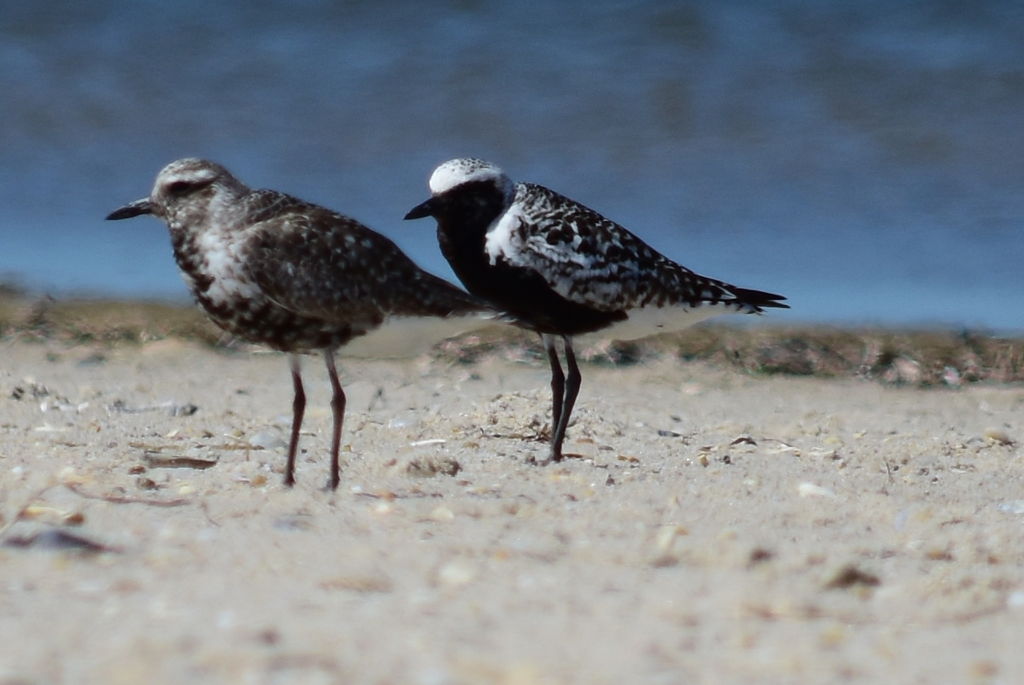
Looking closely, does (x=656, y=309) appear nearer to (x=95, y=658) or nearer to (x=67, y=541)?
(x=67, y=541)

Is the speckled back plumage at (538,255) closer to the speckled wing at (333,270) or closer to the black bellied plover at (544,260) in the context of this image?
the black bellied plover at (544,260)

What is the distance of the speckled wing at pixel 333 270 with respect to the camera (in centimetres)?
504

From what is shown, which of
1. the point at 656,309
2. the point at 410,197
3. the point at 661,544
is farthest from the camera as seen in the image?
the point at 410,197

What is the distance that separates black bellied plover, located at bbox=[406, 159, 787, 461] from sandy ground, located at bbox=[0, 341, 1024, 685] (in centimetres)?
53

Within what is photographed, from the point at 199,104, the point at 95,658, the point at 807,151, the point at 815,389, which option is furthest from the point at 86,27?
the point at 95,658

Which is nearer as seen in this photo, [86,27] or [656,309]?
[656,309]

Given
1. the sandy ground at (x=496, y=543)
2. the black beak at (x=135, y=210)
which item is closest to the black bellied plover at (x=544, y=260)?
the sandy ground at (x=496, y=543)

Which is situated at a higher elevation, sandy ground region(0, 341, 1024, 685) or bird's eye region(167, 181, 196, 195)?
bird's eye region(167, 181, 196, 195)

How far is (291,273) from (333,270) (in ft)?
0.60

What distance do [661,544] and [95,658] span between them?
1763 mm

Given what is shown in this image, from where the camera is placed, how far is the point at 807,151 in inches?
545

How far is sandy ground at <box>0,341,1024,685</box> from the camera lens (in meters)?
2.94

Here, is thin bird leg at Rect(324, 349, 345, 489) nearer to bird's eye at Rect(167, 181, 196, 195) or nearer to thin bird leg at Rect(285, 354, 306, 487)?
thin bird leg at Rect(285, 354, 306, 487)

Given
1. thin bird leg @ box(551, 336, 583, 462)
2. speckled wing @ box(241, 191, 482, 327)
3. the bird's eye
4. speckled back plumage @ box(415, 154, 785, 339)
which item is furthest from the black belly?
the bird's eye
